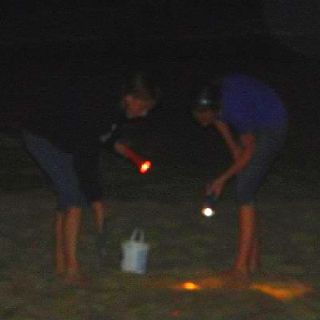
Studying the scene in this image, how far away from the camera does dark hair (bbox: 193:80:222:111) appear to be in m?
6.30

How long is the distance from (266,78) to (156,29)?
42.2 ft

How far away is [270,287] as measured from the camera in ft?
21.7

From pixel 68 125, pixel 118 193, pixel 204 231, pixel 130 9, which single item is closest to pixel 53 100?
pixel 68 125

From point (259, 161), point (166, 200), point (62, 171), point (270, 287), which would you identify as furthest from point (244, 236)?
point (166, 200)

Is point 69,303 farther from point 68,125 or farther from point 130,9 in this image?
point 130,9

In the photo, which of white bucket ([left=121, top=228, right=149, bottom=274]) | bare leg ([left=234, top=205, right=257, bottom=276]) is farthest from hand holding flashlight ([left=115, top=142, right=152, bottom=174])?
bare leg ([left=234, top=205, right=257, bottom=276])

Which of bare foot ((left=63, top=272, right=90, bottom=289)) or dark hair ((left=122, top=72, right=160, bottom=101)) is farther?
bare foot ((left=63, top=272, right=90, bottom=289))

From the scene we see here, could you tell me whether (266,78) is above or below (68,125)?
above

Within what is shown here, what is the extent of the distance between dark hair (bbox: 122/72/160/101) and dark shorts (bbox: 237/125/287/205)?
0.71m

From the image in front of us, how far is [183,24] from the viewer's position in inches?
1391

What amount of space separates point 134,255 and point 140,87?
110 cm

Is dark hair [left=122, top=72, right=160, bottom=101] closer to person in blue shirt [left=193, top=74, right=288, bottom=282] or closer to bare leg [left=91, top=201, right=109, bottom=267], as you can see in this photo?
person in blue shirt [left=193, top=74, right=288, bottom=282]

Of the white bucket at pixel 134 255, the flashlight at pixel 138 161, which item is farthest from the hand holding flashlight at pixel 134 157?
the white bucket at pixel 134 255

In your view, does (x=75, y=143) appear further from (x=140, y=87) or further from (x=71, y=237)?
(x=71, y=237)
